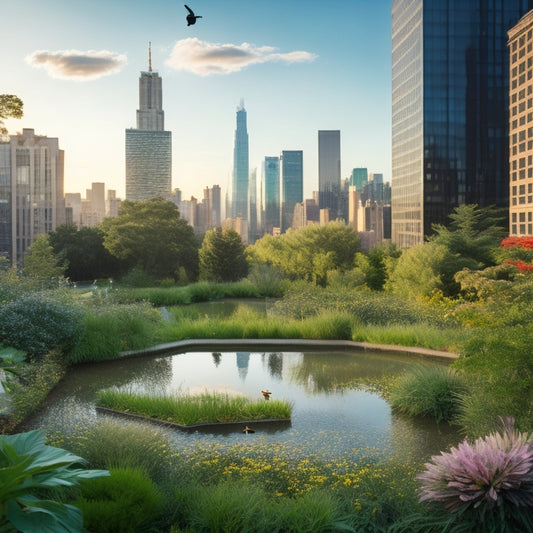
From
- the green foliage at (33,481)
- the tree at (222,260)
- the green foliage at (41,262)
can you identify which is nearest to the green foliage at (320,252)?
the tree at (222,260)

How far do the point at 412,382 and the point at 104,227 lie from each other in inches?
1243

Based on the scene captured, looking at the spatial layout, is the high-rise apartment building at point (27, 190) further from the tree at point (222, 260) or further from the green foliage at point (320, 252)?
the green foliage at point (320, 252)

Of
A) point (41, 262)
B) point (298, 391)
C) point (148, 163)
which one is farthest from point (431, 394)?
point (148, 163)

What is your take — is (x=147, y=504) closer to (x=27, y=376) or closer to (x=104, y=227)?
(x=27, y=376)

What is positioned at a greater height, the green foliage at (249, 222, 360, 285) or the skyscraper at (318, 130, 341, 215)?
the skyscraper at (318, 130, 341, 215)

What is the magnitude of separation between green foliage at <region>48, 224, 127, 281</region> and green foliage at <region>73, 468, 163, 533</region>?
30.7 meters

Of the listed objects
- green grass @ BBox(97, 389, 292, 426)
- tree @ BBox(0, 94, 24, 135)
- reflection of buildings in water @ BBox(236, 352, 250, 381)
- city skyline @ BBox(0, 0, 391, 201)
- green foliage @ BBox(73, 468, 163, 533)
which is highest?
city skyline @ BBox(0, 0, 391, 201)

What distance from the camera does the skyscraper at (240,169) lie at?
497 ft

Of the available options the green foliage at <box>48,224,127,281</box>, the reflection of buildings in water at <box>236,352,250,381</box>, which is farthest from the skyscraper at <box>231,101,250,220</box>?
the reflection of buildings in water at <box>236,352,250,381</box>

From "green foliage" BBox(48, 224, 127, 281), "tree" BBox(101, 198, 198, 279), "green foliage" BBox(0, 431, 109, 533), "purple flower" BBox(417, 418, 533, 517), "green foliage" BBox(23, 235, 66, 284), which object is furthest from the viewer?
"green foliage" BBox(48, 224, 127, 281)

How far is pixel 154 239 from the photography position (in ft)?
106

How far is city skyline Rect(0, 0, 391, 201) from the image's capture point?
14.2 meters

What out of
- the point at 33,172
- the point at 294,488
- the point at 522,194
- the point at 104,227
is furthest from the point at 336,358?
the point at 33,172

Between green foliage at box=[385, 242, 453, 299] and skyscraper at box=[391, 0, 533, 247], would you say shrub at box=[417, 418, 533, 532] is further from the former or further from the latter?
skyscraper at box=[391, 0, 533, 247]
